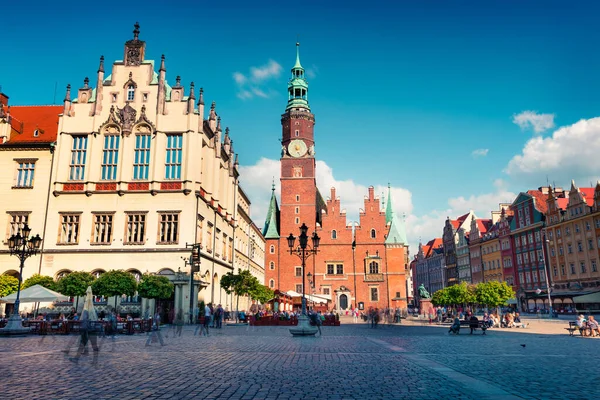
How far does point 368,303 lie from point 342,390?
68.3 meters

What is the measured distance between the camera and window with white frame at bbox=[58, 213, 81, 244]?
37.6 m

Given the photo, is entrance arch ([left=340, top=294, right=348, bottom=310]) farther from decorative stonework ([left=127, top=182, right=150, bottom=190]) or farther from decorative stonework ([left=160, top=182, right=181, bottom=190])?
decorative stonework ([left=127, top=182, right=150, bottom=190])

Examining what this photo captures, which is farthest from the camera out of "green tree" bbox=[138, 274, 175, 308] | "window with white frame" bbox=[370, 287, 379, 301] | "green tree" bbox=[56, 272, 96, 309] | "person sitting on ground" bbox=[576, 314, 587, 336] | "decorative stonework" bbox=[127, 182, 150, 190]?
"window with white frame" bbox=[370, 287, 379, 301]

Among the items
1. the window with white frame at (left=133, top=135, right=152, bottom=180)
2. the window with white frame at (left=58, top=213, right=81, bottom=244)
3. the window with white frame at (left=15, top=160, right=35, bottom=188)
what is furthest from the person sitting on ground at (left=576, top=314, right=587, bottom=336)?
the window with white frame at (left=15, top=160, right=35, bottom=188)

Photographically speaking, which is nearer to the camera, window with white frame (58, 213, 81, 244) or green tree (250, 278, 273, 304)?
window with white frame (58, 213, 81, 244)

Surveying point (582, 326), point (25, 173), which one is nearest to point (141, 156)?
point (25, 173)

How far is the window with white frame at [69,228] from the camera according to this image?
3759cm

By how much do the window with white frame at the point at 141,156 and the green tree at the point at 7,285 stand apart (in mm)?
11945

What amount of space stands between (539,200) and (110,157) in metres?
68.0

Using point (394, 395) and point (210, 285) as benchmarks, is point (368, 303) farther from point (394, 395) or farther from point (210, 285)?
point (394, 395)

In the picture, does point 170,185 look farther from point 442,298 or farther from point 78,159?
point 442,298

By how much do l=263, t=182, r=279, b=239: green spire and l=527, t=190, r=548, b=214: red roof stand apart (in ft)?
143

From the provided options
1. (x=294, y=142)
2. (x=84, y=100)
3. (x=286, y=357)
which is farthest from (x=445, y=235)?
(x=286, y=357)

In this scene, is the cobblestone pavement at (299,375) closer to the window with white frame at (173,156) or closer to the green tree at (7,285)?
the green tree at (7,285)
